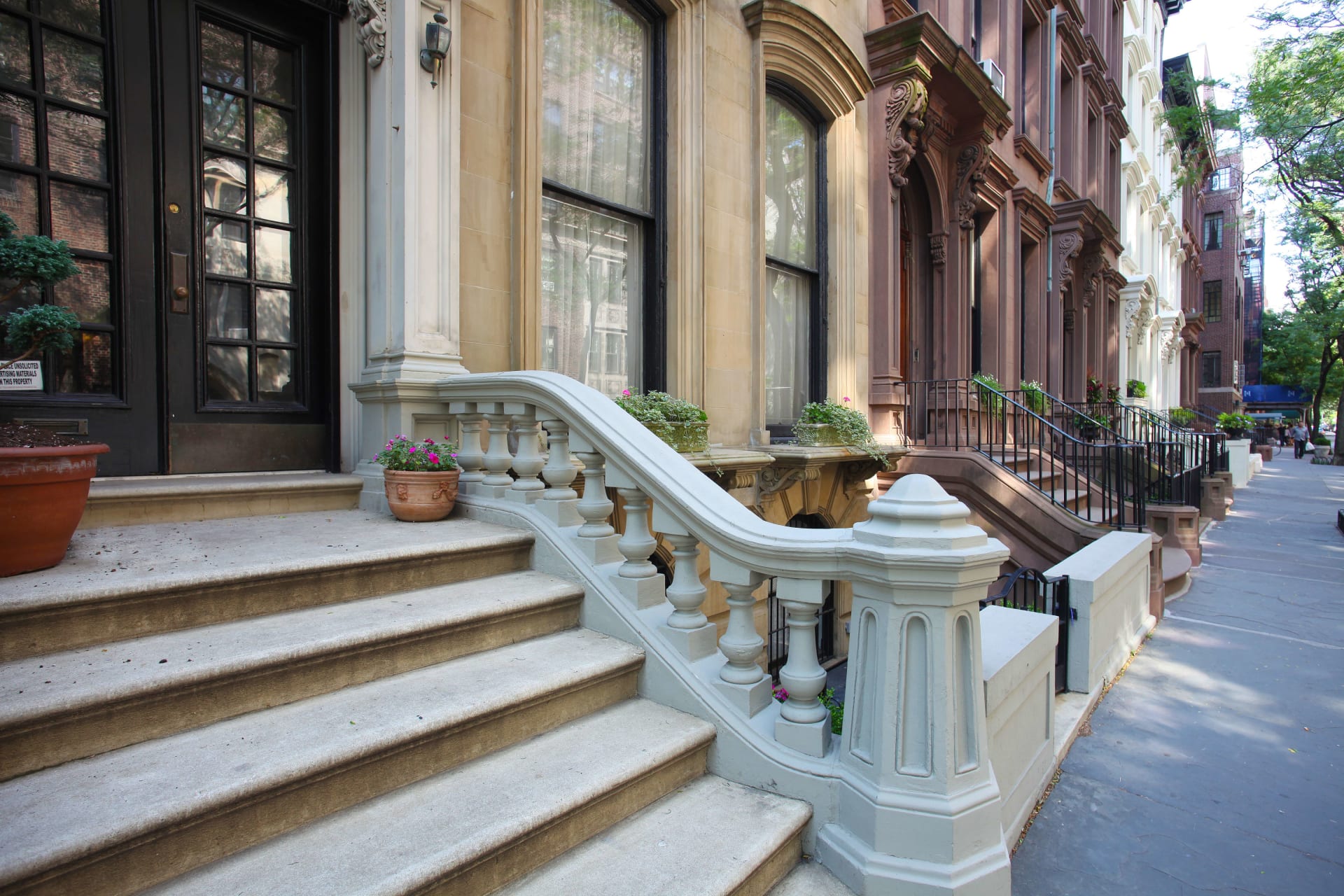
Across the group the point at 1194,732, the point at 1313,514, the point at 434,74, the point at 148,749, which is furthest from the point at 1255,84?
the point at 148,749

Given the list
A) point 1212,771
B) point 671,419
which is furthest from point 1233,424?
point 671,419

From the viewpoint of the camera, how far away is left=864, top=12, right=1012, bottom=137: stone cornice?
8461 mm

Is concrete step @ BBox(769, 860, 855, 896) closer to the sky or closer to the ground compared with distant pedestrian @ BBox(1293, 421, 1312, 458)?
closer to the ground

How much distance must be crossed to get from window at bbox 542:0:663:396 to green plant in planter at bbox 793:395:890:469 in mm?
1709

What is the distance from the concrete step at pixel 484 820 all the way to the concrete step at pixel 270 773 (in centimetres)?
2

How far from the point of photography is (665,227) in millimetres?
6121

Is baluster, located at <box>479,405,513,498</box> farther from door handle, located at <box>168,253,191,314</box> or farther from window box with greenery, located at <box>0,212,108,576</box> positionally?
door handle, located at <box>168,253,191,314</box>

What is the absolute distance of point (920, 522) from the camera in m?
2.29

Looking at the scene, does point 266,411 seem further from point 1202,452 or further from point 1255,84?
point 1255,84

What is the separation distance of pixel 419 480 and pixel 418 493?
7 cm

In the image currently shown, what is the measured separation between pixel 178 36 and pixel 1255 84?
21.7 metres

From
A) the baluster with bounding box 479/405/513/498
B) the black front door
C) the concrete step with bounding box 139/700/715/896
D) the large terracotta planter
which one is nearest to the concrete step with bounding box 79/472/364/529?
the black front door

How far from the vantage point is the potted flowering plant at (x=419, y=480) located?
147 inches

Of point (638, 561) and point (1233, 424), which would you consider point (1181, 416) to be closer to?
point (1233, 424)
